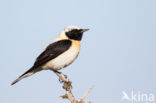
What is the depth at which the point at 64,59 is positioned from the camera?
8305 mm

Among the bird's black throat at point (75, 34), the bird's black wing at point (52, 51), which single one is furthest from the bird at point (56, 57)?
the bird's black throat at point (75, 34)

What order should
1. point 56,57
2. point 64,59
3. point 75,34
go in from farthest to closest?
point 75,34 < point 56,57 < point 64,59

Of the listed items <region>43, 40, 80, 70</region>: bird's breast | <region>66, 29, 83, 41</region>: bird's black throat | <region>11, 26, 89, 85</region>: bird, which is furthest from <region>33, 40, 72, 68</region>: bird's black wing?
<region>66, 29, 83, 41</region>: bird's black throat

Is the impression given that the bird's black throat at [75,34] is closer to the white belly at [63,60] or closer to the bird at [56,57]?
the bird at [56,57]

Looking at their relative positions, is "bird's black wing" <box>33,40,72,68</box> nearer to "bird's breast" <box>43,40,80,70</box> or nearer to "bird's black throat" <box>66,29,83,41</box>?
"bird's breast" <box>43,40,80,70</box>

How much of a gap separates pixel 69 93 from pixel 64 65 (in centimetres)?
364

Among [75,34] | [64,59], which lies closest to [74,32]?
[75,34]

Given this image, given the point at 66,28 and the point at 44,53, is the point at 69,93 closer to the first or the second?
the point at 44,53

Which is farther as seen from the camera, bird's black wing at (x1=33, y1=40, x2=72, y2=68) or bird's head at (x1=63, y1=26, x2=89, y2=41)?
bird's head at (x1=63, y1=26, x2=89, y2=41)

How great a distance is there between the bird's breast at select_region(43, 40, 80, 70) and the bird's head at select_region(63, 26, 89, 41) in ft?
2.25

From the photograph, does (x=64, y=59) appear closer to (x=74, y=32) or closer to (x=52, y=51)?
(x=52, y=51)

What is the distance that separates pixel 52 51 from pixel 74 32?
3.52 feet

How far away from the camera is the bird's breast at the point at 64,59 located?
830 cm

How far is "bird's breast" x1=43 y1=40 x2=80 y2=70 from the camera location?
830cm
